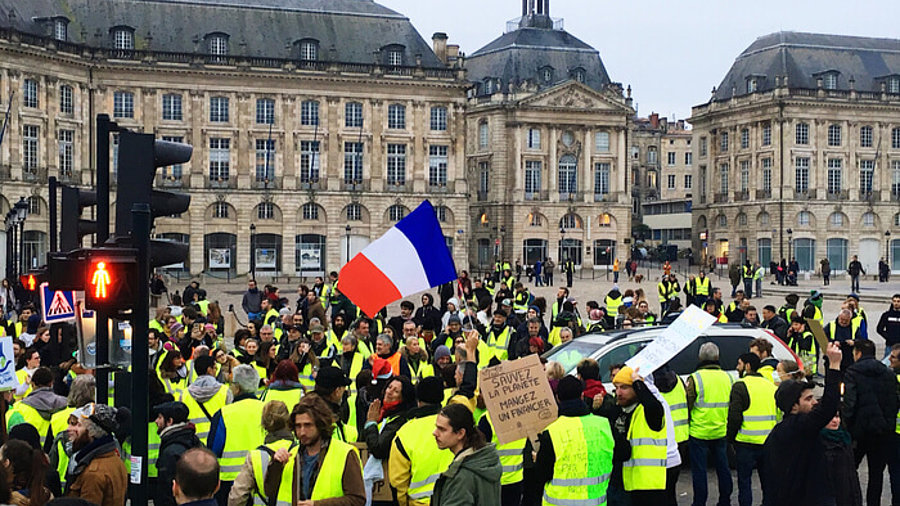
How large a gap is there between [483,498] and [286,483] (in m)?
1.20

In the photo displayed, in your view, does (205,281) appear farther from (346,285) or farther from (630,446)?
(630,446)

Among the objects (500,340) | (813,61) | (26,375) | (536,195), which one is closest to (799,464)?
(26,375)

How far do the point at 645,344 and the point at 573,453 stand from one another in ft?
18.6

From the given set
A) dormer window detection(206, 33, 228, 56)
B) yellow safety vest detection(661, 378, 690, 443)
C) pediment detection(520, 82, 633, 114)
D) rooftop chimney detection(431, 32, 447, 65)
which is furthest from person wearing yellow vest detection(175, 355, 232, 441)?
pediment detection(520, 82, 633, 114)

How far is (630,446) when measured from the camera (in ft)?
28.3

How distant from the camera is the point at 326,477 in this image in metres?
6.61

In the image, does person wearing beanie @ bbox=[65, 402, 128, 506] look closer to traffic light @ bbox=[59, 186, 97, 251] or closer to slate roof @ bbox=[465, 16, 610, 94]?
traffic light @ bbox=[59, 186, 97, 251]

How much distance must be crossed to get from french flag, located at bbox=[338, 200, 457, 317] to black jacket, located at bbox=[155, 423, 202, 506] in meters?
5.65

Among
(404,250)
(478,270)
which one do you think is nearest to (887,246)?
(478,270)

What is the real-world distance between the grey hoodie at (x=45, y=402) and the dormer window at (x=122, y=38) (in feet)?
166

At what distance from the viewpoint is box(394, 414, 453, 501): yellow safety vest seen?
24.8 feet

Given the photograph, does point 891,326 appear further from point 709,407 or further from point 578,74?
point 578,74

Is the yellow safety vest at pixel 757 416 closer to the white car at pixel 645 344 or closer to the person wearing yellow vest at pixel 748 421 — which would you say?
the person wearing yellow vest at pixel 748 421

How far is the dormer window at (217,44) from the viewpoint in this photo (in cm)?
5909
